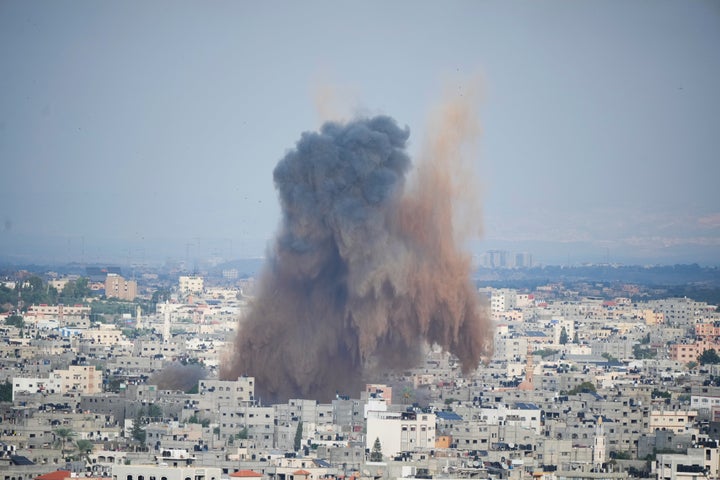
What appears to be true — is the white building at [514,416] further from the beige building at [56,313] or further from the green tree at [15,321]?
the beige building at [56,313]

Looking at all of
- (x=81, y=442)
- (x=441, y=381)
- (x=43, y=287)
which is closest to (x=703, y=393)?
(x=441, y=381)

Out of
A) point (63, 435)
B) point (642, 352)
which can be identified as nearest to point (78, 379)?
point (63, 435)

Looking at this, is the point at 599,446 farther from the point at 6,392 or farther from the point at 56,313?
Answer: the point at 56,313

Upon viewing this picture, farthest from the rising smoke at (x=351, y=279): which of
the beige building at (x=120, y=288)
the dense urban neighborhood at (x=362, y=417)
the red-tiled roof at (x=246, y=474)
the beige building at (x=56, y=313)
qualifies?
the beige building at (x=120, y=288)

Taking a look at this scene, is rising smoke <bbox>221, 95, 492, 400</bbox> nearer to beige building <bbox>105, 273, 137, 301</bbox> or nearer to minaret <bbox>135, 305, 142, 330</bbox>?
minaret <bbox>135, 305, 142, 330</bbox>

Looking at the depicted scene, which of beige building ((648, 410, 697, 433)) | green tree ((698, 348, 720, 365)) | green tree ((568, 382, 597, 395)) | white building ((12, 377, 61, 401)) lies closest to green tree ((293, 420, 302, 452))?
beige building ((648, 410, 697, 433))

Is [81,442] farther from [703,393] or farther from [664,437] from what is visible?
[703,393]
